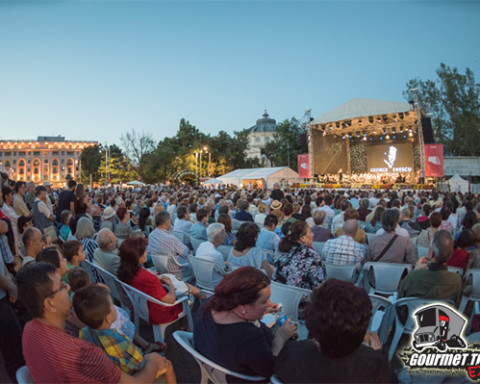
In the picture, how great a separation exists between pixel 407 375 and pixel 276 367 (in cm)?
94

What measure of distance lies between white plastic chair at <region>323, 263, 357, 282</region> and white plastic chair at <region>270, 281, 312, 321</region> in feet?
3.11

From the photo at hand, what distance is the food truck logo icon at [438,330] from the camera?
1989 mm

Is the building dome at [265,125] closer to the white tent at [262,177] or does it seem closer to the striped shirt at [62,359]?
the white tent at [262,177]

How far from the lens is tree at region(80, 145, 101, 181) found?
60.6 meters

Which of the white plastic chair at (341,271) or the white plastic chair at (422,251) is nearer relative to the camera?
the white plastic chair at (341,271)

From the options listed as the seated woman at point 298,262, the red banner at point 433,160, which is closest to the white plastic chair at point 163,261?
the seated woman at point 298,262

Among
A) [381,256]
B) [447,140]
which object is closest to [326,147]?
[447,140]

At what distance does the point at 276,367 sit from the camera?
144 cm

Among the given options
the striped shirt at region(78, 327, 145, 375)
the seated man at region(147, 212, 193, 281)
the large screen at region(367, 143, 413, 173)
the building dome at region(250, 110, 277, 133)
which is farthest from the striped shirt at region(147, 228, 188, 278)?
the building dome at region(250, 110, 277, 133)

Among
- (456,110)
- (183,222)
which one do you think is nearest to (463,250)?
(183,222)

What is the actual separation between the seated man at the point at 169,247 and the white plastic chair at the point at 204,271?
10.8 inches

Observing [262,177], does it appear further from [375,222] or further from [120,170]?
[375,222]

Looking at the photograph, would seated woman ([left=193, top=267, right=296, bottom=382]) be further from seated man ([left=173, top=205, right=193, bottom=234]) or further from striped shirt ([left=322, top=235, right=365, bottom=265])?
seated man ([left=173, top=205, right=193, bottom=234])

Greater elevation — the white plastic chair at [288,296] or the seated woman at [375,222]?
the seated woman at [375,222]
